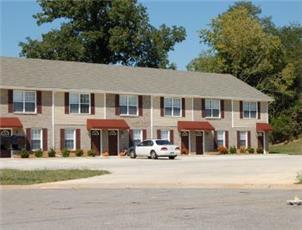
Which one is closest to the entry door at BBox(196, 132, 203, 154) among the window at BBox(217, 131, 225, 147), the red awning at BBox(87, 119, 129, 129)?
the window at BBox(217, 131, 225, 147)

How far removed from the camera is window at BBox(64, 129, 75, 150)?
53500mm

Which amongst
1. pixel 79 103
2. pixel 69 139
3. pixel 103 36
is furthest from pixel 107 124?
pixel 103 36

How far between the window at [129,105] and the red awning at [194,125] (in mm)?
4438

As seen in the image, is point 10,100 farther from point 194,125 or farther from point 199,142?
point 199,142

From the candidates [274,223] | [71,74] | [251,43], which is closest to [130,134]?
→ [71,74]

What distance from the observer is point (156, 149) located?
4931 cm

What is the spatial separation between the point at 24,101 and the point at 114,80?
9961mm

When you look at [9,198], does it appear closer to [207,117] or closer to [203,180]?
[203,180]

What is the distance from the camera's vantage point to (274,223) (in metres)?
12.5

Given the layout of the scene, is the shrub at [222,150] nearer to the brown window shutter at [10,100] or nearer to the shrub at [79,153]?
the shrub at [79,153]

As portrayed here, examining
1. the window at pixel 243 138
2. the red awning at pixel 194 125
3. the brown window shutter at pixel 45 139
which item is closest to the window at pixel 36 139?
the brown window shutter at pixel 45 139

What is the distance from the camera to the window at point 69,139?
5350 centimetres

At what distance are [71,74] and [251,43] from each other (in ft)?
106

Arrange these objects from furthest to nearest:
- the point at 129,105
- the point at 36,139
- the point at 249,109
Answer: the point at 249,109 < the point at 129,105 < the point at 36,139
